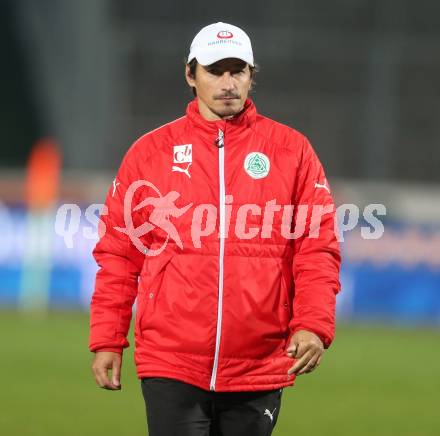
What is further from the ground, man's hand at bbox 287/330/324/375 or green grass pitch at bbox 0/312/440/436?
man's hand at bbox 287/330/324/375

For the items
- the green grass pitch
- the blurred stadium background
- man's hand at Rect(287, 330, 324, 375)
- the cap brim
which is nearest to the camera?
man's hand at Rect(287, 330, 324, 375)

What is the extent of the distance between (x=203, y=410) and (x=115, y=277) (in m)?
A: 0.57

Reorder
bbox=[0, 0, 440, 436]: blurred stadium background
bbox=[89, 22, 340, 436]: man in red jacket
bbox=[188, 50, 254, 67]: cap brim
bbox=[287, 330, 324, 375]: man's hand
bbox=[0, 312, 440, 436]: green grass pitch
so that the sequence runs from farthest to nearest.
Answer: bbox=[0, 0, 440, 436]: blurred stadium background < bbox=[0, 312, 440, 436]: green grass pitch < bbox=[188, 50, 254, 67]: cap brim < bbox=[89, 22, 340, 436]: man in red jacket < bbox=[287, 330, 324, 375]: man's hand

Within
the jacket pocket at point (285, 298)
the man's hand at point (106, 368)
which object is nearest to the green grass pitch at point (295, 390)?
the man's hand at point (106, 368)

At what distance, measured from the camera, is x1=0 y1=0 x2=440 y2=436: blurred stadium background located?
16531mm

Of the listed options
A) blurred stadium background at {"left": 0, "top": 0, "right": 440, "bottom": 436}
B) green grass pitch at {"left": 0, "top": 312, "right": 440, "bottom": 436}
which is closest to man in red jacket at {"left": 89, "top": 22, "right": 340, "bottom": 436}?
green grass pitch at {"left": 0, "top": 312, "right": 440, "bottom": 436}

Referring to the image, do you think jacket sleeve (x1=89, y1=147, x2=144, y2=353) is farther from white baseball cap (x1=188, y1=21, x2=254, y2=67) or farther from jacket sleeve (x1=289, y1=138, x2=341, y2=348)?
jacket sleeve (x1=289, y1=138, x2=341, y2=348)

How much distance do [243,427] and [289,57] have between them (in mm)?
15313

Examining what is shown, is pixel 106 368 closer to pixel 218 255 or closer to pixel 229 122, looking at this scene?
pixel 218 255

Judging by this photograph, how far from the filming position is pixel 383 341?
566 inches

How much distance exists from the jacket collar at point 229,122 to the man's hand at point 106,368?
877 mm

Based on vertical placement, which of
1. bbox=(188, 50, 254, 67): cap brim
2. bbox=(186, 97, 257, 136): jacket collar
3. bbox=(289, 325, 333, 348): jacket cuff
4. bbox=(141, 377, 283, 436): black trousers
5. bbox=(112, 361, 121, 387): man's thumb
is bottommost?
bbox=(141, 377, 283, 436): black trousers

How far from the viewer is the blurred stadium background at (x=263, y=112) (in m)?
16.5

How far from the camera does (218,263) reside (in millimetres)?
4535
